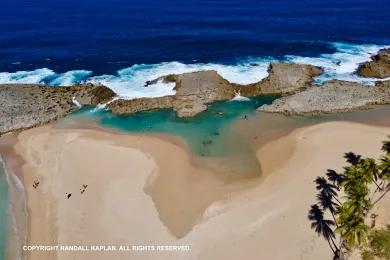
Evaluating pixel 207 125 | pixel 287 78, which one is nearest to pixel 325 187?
pixel 207 125

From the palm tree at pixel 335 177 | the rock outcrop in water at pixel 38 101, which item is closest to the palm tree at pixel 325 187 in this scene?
the palm tree at pixel 335 177

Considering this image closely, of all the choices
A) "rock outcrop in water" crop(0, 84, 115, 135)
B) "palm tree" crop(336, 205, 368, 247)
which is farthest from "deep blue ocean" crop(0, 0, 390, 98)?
"palm tree" crop(336, 205, 368, 247)

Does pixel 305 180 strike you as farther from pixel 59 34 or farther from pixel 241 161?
pixel 59 34

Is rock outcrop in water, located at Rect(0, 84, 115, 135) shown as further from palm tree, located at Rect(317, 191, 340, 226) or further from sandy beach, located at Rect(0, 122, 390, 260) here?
palm tree, located at Rect(317, 191, 340, 226)

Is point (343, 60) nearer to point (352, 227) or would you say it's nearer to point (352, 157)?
point (352, 157)

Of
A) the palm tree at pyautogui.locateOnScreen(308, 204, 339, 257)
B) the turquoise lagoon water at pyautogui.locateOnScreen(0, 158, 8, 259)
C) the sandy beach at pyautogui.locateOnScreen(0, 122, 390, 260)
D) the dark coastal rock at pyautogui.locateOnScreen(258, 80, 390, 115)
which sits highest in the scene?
the dark coastal rock at pyautogui.locateOnScreen(258, 80, 390, 115)

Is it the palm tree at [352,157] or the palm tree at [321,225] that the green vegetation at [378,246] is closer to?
the palm tree at [321,225]

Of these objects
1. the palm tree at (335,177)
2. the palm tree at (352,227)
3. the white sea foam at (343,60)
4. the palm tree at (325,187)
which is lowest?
the palm tree at (325,187)
